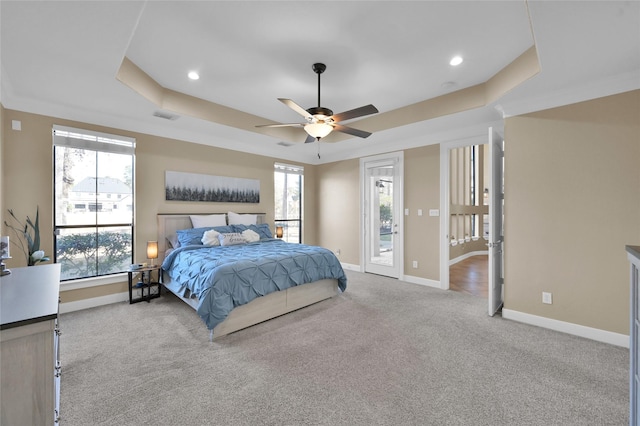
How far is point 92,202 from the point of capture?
143 inches

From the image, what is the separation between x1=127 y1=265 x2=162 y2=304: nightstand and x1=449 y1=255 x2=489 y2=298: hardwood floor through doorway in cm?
459

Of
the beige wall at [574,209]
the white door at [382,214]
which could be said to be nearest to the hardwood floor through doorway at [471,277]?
the white door at [382,214]

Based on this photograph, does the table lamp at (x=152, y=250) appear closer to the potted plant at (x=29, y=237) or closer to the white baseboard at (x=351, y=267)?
the potted plant at (x=29, y=237)

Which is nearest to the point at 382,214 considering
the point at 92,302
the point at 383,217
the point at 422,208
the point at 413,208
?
the point at 383,217

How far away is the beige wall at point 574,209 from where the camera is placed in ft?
8.63

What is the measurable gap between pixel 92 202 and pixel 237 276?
2457 mm

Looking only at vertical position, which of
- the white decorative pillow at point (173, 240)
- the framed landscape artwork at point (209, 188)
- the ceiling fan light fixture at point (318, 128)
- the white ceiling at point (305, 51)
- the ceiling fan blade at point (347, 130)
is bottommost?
the white decorative pillow at point (173, 240)

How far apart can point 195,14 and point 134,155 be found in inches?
102

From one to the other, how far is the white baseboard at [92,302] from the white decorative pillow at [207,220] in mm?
1348

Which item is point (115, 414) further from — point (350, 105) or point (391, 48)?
point (350, 105)

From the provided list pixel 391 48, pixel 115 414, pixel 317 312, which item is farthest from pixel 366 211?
pixel 115 414

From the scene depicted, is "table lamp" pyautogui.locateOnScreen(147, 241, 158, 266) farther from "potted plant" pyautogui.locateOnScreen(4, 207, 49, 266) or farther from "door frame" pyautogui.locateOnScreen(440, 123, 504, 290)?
"door frame" pyautogui.locateOnScreen(440, 123, 504, 290)

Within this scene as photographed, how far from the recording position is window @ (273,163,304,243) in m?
Result: 5.88

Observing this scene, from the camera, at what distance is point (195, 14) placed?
84.2 inches
